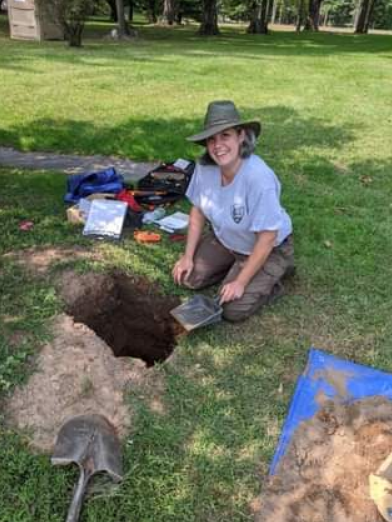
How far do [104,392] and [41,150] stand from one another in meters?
4.40

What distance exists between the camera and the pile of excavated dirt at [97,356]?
2.34m

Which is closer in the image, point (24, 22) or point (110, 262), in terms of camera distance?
point (110, 262)

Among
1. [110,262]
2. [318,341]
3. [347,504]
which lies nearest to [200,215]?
[110,262]

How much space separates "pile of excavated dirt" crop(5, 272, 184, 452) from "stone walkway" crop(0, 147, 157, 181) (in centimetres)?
225

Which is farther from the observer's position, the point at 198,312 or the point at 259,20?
the point at 259,20

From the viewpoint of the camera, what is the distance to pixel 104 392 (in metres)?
2.43

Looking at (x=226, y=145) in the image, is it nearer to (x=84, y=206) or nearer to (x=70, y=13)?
(x=84, y=206)

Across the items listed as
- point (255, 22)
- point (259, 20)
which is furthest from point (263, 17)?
point (255, 22)

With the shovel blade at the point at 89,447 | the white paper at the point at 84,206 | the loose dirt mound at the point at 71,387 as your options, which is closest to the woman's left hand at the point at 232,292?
the loose dirt mound at the point at 71,387

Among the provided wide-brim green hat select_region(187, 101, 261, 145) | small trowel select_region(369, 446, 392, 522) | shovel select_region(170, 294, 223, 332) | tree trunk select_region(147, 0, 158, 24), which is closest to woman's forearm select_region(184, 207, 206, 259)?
shovel select_region(170, 294, 223, 332)

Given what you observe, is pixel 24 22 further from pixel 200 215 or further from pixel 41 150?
pixel 200 215

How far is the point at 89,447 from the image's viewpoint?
209cm

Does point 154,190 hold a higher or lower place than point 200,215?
lower

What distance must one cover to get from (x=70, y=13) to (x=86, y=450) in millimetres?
14240
